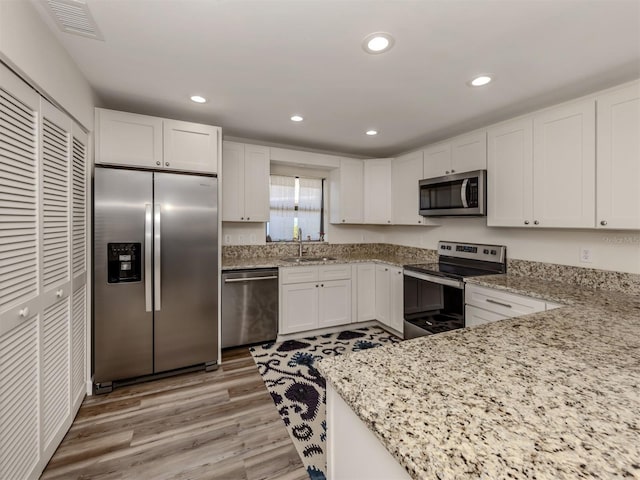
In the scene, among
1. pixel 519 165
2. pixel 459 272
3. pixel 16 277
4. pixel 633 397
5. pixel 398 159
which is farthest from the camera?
pixel 398 159

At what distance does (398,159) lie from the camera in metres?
3.76

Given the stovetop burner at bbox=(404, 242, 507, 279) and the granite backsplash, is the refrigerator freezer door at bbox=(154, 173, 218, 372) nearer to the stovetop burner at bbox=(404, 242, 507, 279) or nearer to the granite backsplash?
the granite backsplash

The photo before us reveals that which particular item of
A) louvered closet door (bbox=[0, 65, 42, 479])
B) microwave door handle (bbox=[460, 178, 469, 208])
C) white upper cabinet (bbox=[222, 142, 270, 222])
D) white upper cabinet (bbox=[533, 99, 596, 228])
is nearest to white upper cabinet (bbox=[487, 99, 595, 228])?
white upper cabinet (bbox=[533, 99, 596, 228])

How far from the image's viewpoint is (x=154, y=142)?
2439 millimetres

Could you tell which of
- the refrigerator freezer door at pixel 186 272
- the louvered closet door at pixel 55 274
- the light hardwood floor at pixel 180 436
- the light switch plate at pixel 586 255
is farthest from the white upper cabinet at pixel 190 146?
the light switch plate at pixel 586 255

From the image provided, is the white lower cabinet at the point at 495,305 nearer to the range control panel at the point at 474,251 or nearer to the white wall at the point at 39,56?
the range control panel at the point at 474,251

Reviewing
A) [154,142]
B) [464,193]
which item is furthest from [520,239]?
[154,142]

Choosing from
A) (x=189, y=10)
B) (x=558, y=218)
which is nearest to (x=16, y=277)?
(x=189, y=10)

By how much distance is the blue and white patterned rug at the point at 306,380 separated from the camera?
68.7 inches

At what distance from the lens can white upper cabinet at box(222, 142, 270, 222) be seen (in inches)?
126

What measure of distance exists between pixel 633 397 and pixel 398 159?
338cm

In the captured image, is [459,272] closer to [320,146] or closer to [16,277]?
[320,146]

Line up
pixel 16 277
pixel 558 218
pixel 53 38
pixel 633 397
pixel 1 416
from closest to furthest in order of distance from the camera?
pixel 633 397, pixel 1 416, pixel 16 277, pixel 53 38, pixel 558 218

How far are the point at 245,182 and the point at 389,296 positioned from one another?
7.06 feet
